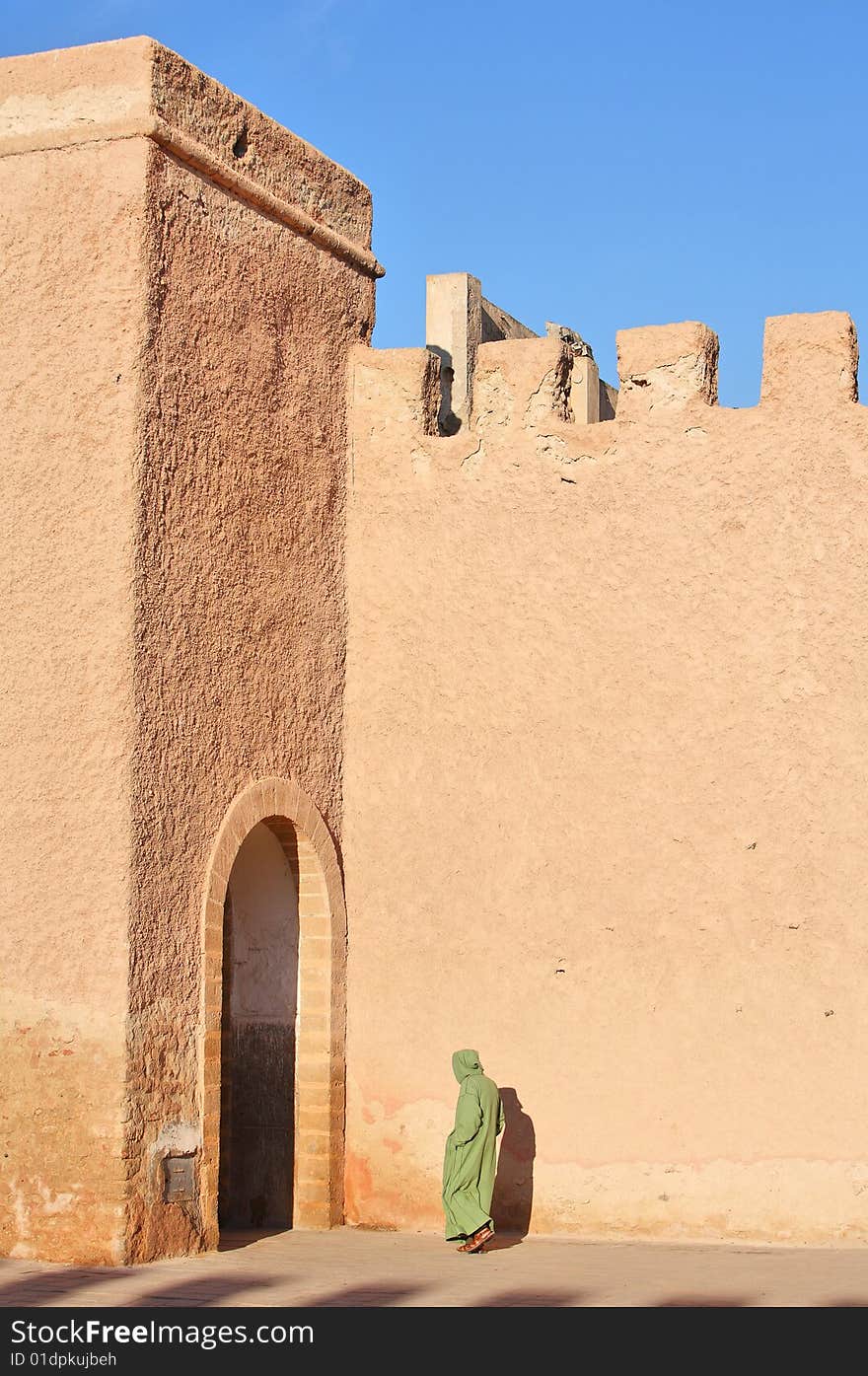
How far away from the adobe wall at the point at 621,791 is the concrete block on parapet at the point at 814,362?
0.01 m

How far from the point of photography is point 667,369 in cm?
923

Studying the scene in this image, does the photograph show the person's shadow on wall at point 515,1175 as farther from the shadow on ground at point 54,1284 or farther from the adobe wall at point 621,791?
the shadow on ground at point 54,1284

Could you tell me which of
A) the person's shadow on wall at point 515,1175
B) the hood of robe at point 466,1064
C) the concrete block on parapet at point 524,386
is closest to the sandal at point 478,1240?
the person's shadow on wall at point 515,1175

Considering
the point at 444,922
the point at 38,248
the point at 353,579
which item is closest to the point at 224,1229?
the point at 444,922

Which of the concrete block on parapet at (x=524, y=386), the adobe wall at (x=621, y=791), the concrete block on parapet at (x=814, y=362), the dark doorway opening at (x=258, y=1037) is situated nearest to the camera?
the adobe wall at (x=621, y=791)

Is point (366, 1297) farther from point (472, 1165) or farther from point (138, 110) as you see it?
point (138, 110)

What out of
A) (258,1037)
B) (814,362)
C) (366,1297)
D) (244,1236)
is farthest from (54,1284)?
(814,362)

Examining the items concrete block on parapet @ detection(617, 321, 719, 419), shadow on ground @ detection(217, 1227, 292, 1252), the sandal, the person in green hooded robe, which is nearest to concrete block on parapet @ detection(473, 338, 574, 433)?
concrete block on parapet @ detection(617, 321, 719, 419)

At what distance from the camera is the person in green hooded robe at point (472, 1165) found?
27.7 ft

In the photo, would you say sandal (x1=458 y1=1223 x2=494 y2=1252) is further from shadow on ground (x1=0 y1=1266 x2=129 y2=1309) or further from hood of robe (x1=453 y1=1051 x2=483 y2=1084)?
shadow on ground (x1=0 y1=1266 x2=129 y2=1309)

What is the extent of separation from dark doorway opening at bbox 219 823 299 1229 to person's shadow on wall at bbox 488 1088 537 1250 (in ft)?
4.19

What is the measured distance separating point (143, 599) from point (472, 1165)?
9.95 feet

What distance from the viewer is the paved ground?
701 cm

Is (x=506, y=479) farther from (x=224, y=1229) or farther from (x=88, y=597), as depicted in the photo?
(x=224, y=1229)
